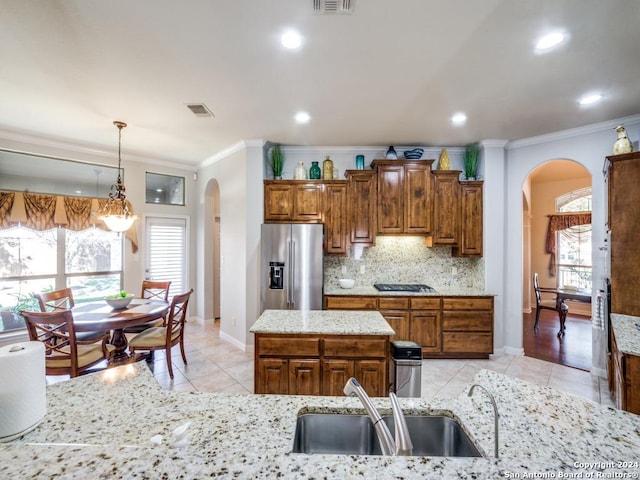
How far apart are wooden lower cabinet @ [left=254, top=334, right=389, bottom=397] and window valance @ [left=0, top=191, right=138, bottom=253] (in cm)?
404

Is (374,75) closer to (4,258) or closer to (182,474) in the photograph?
(182,474)

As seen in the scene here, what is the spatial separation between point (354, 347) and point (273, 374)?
66 cm

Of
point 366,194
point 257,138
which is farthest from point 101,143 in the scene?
point 366,194

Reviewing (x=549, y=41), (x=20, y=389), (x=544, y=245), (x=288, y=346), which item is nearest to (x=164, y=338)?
(x=288, y=346)

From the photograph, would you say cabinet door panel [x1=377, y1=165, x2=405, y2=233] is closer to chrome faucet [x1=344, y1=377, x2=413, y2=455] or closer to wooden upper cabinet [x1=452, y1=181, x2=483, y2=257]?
wooden upper cabinet [x1=452, y1=181, x2=483, y2=257]

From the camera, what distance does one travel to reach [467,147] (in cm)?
430

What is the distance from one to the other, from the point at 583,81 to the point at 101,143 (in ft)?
19.8

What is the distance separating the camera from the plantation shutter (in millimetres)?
5109

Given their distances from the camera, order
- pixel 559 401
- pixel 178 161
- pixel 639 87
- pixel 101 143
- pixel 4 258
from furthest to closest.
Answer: pixel 178 161
pixel 101 143
pixel 4 258
pixel 639 87
pixel 559 401

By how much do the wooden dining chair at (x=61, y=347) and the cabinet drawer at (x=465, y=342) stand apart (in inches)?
163

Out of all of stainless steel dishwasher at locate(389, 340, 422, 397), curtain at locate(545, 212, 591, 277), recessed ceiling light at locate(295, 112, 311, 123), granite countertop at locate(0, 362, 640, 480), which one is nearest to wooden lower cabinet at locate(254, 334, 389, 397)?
stainless steel dishwasher at locate(389, 340, 422, 397)

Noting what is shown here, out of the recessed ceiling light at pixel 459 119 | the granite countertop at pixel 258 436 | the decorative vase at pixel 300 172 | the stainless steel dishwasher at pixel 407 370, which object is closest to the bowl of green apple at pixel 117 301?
the granite countertop at pixel 258 436

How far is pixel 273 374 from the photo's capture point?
2.16m

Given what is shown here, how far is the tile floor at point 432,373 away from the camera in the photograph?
120 inches
